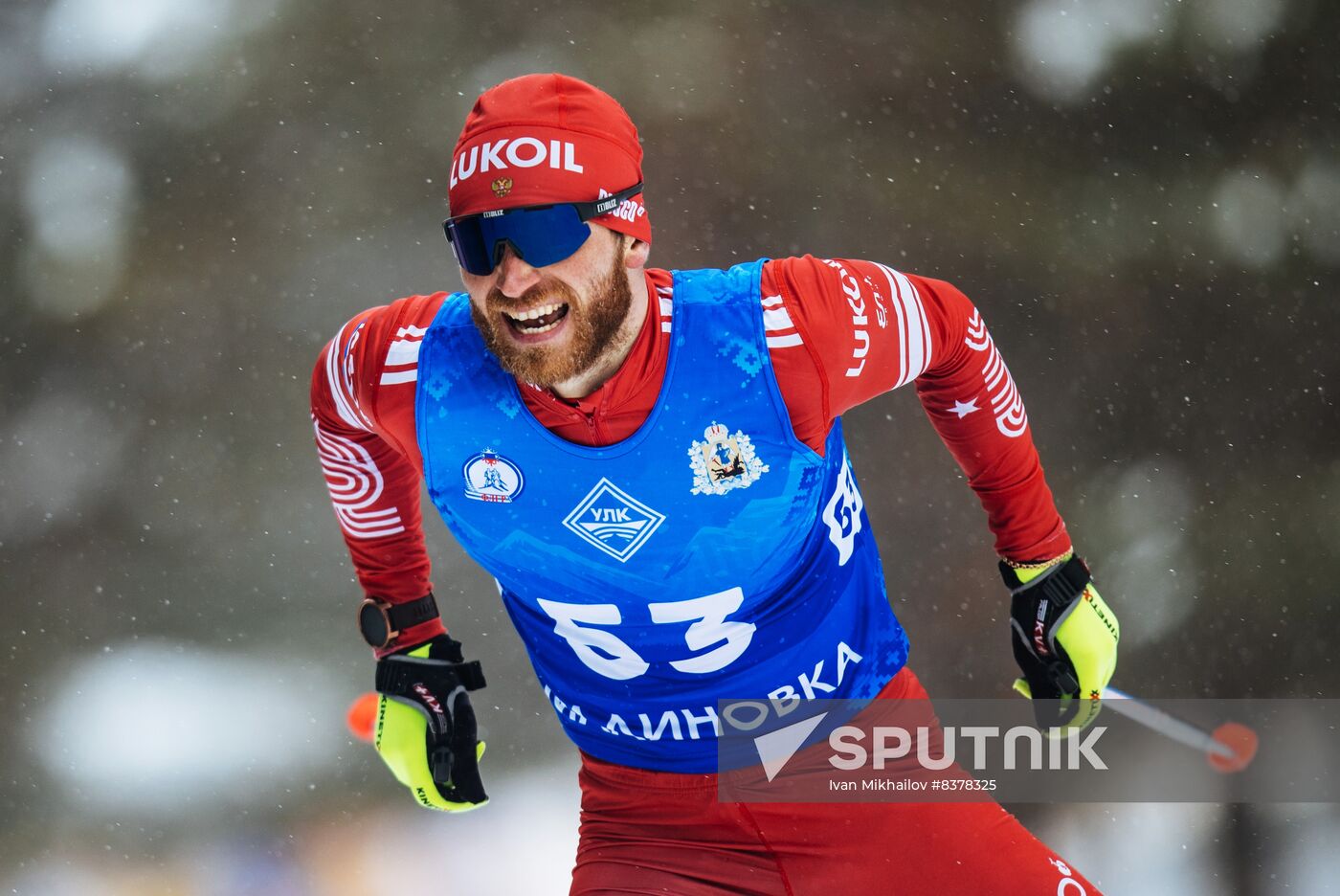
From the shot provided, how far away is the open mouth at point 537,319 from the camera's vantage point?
2.26 metres

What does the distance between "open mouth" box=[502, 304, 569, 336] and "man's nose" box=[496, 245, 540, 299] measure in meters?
0.04

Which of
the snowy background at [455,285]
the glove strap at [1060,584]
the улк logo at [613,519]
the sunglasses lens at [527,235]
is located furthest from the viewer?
the snowy background at [455,285]

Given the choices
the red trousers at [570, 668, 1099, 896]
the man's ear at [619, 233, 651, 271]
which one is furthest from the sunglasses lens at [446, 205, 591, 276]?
the red trousers at [570, 668, 1099, 896]

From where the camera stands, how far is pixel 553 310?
2279 mm

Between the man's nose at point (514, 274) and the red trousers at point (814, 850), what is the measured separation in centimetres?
99

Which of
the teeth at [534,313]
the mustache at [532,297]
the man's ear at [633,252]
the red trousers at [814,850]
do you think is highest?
the man's ear at [633,252]

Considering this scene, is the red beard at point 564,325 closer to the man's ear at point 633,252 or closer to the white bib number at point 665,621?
the man's ear at point 633,252

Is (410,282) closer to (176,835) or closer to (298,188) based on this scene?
(298,188)

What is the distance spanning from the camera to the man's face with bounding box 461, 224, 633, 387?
2252mm

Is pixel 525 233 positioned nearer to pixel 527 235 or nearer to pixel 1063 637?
pixel 527 235

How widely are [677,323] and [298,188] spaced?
3.22m

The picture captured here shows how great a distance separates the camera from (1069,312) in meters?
5.36

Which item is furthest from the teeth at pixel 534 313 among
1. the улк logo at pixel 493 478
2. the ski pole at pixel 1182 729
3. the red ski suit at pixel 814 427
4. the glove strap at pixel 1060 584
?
the ski pole at pixel 1182 729

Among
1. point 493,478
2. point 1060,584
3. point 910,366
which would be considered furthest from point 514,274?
point 1060,584
